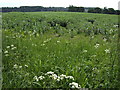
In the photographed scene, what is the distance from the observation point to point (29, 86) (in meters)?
3.53

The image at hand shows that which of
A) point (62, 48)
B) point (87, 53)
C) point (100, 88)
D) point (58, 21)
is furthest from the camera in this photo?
point (58, 21)

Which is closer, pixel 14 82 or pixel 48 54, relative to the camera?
pixel 14 82

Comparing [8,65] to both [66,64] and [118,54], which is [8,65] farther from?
[118,54]

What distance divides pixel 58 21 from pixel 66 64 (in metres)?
11.1

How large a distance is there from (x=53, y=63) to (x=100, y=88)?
5.62ft

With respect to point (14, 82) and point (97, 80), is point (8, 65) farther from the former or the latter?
point (97, 80)

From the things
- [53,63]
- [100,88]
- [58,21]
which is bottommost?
Answer: [100,88]

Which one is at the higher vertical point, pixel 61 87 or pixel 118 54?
pixel 118 54

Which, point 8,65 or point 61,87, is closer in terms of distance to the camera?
point 61,87

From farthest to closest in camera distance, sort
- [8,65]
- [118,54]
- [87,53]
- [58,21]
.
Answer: [58,21]
[87,53]
[118,54]
[8,65]

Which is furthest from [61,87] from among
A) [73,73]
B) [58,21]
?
[58,21]

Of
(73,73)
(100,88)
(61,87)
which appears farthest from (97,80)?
(61,87)

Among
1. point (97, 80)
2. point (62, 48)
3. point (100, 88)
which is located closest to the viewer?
point (100, 88)

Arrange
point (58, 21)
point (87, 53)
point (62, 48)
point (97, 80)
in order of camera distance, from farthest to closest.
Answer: point (58, 21), point (62, 48), point (87, 53), point (97, 80)
